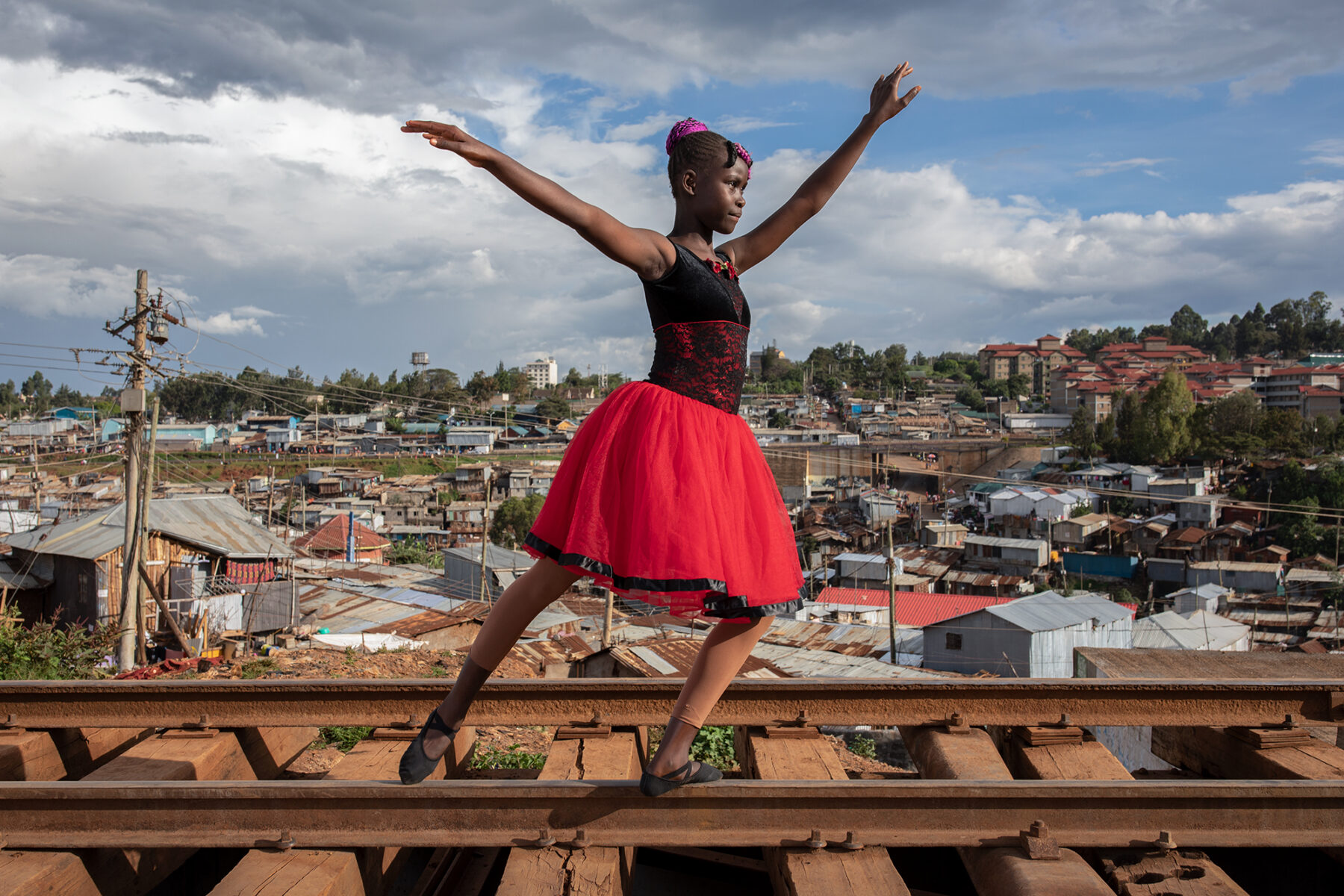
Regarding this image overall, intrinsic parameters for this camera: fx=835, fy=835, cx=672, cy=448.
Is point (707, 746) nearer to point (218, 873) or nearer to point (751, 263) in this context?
point (218, 873)

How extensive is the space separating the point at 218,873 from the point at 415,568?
30.4 metres

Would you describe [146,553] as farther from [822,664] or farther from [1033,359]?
[1033,359]

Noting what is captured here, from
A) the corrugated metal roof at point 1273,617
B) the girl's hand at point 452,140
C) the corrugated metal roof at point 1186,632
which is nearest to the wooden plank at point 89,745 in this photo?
the girl's hand at point 452,140

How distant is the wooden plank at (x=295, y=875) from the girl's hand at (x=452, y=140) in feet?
4.34

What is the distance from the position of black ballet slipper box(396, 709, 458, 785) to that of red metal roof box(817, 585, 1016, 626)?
25.3 meters

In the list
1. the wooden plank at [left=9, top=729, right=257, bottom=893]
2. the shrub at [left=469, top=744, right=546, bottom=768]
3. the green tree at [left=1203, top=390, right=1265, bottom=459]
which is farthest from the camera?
the green tree at [left=1203, top=390, right=1265, bottom=459]

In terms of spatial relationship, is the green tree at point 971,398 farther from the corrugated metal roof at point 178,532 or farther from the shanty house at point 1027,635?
A: the corrugated metal roof at point 178,532

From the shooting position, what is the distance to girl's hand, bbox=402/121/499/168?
1456mm

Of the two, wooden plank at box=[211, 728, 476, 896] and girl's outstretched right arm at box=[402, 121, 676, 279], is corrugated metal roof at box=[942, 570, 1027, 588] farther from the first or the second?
girl's outstretched right arm at box=[402, 121, 676, 279]

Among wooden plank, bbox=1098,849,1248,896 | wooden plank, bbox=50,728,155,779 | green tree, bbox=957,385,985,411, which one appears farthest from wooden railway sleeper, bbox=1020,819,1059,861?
green tree, bbox=957,385,985,411

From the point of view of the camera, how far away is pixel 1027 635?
18234mm

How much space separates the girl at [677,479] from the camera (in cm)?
158

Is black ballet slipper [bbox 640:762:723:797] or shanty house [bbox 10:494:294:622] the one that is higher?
black ballet slipper [bbox 640:762:723:797]

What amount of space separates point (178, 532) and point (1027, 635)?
1791cm
